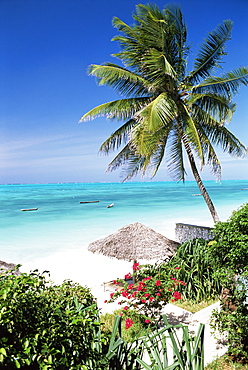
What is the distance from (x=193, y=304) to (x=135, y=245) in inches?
73.3

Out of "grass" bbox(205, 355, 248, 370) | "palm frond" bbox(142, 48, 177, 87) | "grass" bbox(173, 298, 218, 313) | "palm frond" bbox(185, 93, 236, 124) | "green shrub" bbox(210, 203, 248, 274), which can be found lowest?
"grass" bbox(173, 298, 218, 313)

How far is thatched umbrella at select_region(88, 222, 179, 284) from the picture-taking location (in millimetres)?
6063

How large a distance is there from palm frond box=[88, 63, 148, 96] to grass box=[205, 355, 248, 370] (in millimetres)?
6553

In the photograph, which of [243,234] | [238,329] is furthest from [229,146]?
[238,329]

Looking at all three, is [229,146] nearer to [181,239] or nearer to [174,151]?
[174,151]

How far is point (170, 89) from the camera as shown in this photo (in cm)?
722

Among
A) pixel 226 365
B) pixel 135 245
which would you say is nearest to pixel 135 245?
pixel 135 245

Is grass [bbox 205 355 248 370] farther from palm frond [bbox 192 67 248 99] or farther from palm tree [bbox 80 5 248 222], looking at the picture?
palm frond [bbox 192 67 248 99]

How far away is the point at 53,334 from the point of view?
133 cm

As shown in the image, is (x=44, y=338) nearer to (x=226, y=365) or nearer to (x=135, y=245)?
A: (x=226, y=365)

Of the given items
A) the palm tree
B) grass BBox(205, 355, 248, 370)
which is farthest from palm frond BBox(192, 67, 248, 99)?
grass BBox(205, 355, 248, 370)

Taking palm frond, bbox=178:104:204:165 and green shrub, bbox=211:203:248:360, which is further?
palm frond, bbox=178:104:204:165

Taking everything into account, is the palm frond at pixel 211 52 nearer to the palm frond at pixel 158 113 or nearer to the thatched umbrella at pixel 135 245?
the palm frond at pixel 158 113

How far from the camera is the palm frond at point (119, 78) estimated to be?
7.14 metres
